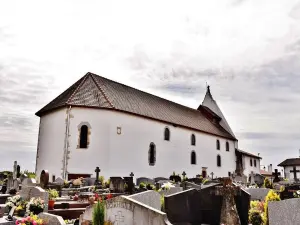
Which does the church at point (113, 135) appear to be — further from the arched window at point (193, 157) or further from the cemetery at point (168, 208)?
the cemetery at point (168, 208)

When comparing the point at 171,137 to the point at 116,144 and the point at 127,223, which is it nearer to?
the point at 116,144

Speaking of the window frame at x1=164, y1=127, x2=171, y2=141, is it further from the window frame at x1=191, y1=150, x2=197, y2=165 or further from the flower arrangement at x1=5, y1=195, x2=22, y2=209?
the flower arrangement at x1=5, y1=195, x2=22, y2=209

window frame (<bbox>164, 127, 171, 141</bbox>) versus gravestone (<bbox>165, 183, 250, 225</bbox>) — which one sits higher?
window frame (<bbox>164, 127, 171, 141</bbox>)

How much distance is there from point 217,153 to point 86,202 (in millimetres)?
24263

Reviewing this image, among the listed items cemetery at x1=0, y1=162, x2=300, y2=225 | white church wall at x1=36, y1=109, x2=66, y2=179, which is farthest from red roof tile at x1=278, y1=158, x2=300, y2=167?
cemetery at x1=0, y1=162, x2=300, y2=225

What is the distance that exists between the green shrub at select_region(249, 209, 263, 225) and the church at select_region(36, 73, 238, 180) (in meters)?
14.6

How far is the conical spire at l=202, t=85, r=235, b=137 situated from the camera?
124 feet

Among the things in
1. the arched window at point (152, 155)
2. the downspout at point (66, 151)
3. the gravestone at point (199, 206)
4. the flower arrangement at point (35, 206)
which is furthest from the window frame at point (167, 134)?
the flower arrangement at point (35, 206)

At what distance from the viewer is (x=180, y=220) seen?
775 centimetres

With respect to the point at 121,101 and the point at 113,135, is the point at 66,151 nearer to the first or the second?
the point at 113,135

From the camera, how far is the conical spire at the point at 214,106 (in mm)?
37812

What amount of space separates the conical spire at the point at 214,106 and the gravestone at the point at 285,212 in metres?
32.7

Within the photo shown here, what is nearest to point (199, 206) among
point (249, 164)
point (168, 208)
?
point (168, 208)

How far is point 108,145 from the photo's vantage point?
21422 mm
